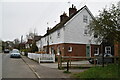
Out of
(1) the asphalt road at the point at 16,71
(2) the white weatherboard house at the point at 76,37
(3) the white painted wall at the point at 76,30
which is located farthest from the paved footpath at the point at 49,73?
(3) the white painted wall at the point at 76,30

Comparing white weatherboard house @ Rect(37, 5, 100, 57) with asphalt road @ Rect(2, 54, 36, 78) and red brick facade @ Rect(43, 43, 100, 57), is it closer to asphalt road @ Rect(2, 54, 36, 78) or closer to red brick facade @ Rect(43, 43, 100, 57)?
red brick facade @ Rect(43, 43, 100, 57)

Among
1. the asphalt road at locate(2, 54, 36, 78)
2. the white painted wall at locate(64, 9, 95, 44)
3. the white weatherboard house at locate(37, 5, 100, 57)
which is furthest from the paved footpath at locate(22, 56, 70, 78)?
the white painted wall at locate(64, 9, 95, 44)

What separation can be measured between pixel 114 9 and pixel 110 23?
3.06ft

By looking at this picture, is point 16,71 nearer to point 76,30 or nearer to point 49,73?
point 49,73

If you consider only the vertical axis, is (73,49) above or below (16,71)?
above

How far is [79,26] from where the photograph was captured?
31.4 meters

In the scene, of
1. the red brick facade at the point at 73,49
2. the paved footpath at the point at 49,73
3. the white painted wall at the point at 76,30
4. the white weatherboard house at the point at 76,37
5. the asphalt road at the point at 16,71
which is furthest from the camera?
the white painted wall at the point at 76,30

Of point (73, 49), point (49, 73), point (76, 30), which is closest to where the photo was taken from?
point (49, 73)

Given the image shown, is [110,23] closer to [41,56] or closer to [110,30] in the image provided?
[110,30]

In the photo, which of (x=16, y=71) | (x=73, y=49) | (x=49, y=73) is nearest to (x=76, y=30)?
(x=73, y=49)

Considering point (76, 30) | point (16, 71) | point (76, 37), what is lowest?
point (16, 71)

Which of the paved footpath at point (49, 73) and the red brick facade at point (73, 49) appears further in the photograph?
the red brick facade at point (73, 49)

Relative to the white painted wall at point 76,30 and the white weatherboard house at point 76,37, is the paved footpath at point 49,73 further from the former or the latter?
the white painted wall at point 76,30

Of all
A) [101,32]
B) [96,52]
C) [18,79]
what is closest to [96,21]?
[101,32]
